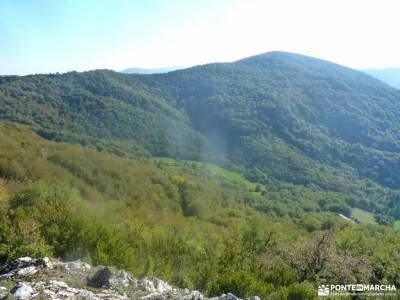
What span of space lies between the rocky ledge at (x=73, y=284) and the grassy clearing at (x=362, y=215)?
97870mm

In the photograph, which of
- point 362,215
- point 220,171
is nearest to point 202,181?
point 220,171

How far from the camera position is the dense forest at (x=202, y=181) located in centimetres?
1651

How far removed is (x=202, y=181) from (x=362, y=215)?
54.6m

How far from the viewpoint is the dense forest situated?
16513 mm

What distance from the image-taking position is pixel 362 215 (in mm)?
105625

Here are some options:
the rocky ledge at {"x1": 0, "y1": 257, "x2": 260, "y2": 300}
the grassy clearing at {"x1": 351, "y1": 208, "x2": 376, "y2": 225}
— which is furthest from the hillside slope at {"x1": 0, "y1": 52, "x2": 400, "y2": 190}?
the rocky ledge at {"x1": 0, "y1": 257, "x2": 260, "y2": 300}

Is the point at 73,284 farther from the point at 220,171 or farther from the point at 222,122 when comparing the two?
the point at 222,122

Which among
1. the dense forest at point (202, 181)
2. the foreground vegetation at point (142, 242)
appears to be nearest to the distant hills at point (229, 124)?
the dense forest at point (202, 181)

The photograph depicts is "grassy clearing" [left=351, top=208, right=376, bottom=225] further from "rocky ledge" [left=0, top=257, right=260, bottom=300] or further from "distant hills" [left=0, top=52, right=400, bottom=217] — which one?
"rocky ledge" [left=0, top=257, right=260, bottom=300]

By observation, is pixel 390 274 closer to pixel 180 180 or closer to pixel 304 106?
pixel 180 180

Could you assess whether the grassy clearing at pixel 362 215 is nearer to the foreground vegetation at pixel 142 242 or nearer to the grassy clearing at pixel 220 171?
the grassy clearing at pixel 220 171

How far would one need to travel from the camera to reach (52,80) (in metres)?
156

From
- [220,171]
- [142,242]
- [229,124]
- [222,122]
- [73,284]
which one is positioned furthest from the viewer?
[222,122]

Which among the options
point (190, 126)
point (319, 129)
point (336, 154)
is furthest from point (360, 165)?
point (190, 126)
